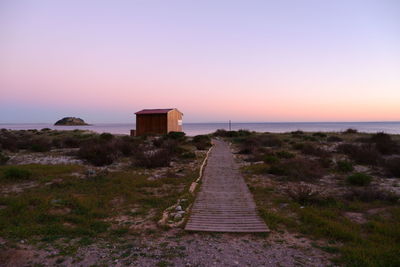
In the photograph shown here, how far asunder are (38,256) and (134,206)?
259 centimetres

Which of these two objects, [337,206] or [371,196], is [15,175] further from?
[371,196]

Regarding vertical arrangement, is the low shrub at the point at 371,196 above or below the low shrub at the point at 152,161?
below

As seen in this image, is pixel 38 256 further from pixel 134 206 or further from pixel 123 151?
pixel 123 151

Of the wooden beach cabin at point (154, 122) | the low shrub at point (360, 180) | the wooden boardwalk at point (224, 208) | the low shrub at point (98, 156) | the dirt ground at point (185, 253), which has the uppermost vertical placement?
the wooden beach cabin at point (154, 122)

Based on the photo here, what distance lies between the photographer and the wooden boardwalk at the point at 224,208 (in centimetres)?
473

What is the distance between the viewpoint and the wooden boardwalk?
186 inches

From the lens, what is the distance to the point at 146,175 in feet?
31.0

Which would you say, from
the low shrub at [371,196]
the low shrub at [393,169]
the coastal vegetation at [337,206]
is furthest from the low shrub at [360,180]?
the low shrub at [393,169]

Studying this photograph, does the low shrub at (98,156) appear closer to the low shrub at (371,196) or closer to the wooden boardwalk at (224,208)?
the wooden boardwalk at (224,208)

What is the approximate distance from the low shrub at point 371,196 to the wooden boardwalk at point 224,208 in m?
3.08

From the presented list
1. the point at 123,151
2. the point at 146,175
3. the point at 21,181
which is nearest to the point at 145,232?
the point at 146,175

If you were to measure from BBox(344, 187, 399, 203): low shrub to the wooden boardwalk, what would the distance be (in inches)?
121

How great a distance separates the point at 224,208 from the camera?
566 centimetres

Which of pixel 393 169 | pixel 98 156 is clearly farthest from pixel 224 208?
pixel 98 156
